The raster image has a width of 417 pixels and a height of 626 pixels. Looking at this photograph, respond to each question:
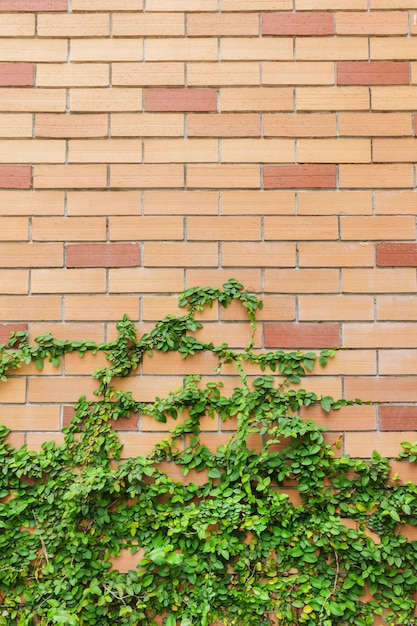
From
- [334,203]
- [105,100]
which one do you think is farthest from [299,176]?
[105,100]

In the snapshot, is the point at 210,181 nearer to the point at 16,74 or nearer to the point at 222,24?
the point at 222,24

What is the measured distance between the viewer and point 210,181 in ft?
8.04

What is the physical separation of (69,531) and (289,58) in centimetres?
215

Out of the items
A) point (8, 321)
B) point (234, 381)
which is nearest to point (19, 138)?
point (8, 321)

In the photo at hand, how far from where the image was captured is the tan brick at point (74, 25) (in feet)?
8.14

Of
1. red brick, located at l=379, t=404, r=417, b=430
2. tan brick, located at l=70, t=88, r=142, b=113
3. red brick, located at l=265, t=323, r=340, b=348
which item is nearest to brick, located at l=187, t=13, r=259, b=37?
tan brick, located at l=70, t=88, r=142, b=113

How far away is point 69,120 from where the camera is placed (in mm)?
2469

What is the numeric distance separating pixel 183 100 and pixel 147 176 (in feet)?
1.18

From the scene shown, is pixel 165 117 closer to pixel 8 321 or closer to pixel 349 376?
pixel 8 321

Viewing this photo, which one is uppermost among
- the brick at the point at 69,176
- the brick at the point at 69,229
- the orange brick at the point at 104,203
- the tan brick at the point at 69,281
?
the brick at the point at 69,176

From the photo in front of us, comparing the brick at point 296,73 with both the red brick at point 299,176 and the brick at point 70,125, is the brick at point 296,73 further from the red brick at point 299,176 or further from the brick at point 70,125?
the brick at point 70,125

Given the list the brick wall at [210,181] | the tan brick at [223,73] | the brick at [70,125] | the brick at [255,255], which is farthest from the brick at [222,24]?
the brick at [255,255]

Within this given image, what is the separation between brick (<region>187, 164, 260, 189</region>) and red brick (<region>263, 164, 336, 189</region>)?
55mm

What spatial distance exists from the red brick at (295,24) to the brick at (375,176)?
60cm
